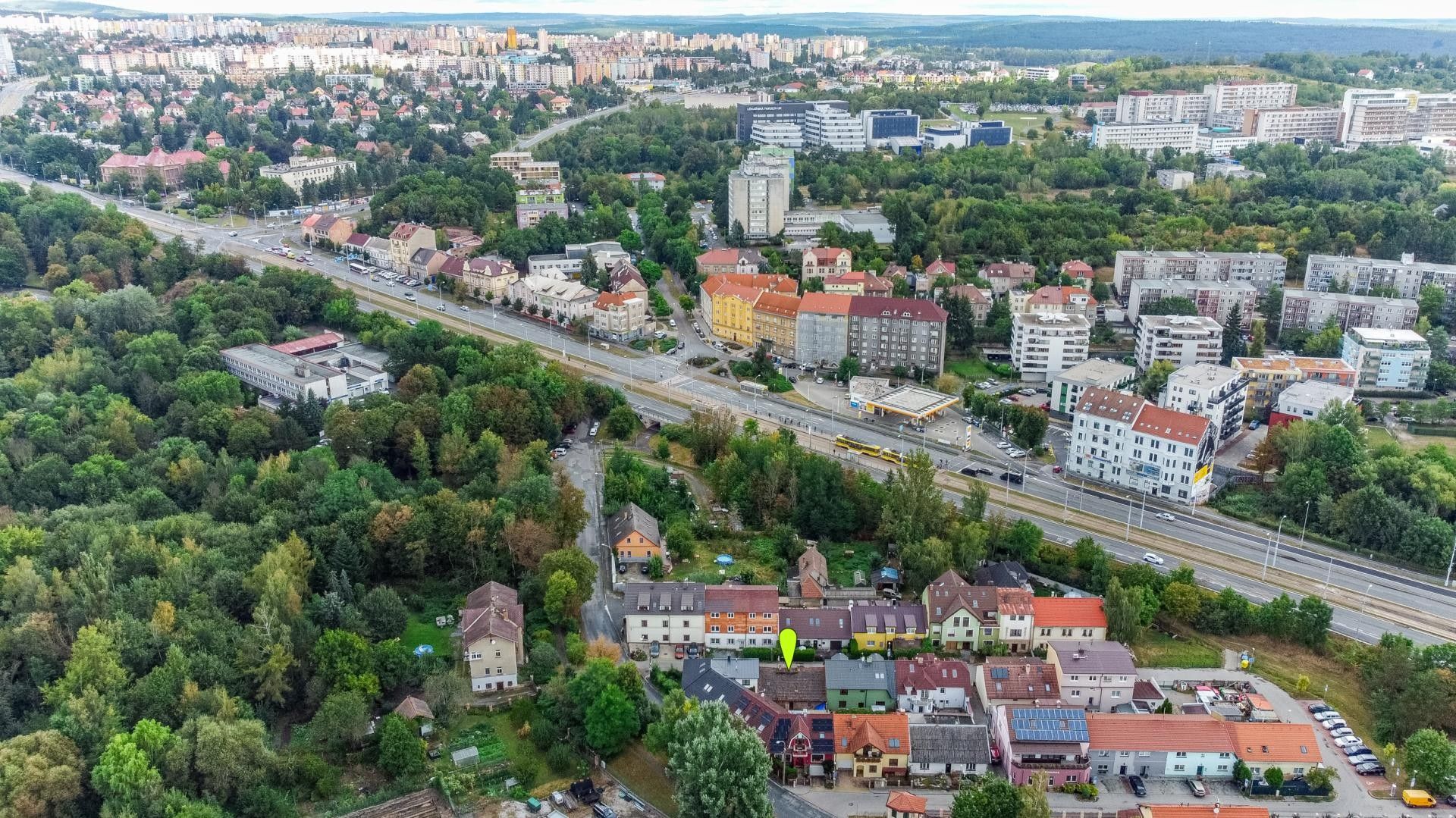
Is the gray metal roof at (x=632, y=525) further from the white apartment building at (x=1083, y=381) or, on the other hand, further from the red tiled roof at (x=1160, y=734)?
the white apartment building at (x=1083, y=381)

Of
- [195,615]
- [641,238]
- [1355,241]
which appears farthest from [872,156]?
[195,615]

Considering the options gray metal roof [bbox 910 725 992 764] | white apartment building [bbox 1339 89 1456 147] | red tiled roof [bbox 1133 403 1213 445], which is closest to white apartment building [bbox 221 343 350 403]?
gray metal roof [bbox 910 725 992 764]

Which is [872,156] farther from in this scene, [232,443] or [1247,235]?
[232,443]

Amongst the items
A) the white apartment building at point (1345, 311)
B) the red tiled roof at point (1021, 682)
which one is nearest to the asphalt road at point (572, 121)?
the white apartment building at point (1345, 311)

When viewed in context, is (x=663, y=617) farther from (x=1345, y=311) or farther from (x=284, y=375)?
(x=1345, y=311)

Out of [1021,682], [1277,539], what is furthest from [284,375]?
[1277,539]

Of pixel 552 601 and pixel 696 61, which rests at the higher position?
pixel 696 61
